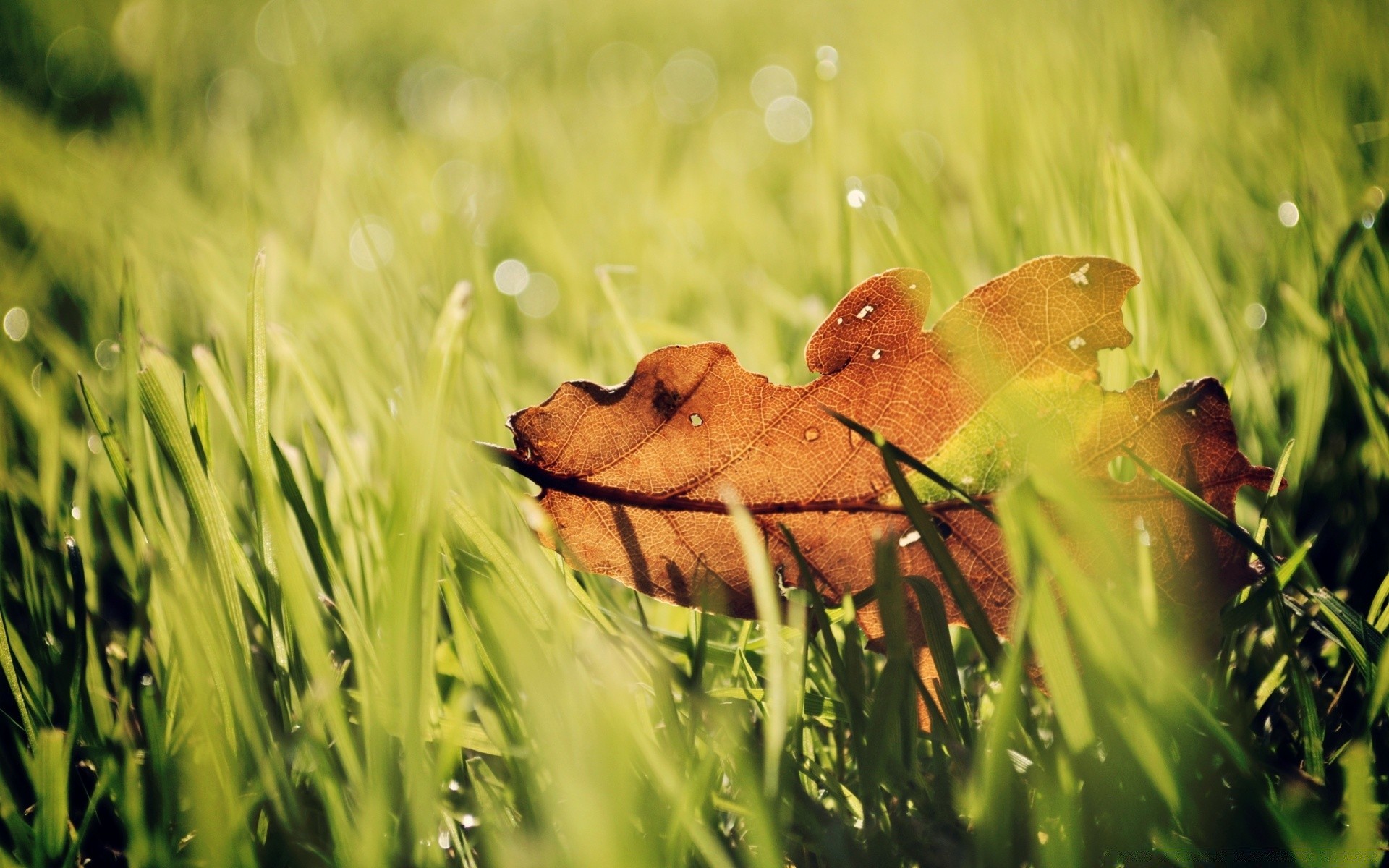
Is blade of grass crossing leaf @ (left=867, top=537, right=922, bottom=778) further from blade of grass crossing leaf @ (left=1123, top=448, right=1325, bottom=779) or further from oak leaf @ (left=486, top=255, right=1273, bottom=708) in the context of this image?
blade of grass crossing leaf @ (left=1123, top=448, right=1325, bottom=779)

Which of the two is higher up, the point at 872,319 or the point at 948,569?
the point at 872,319

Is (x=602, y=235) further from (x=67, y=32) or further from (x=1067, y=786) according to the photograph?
(x=67, y=32)

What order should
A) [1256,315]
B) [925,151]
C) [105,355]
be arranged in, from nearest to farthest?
1. [1256,315]
2. [105,355]
3. [925,151]

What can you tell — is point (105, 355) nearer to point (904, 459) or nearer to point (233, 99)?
point (904, 459)

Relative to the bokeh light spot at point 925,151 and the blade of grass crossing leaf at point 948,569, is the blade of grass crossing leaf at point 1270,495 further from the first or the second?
the bokeh light spot at point 925,151

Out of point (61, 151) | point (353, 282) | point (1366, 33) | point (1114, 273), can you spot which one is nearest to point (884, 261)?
point (1114, 273)

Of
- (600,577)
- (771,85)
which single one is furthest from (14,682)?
(771,85)

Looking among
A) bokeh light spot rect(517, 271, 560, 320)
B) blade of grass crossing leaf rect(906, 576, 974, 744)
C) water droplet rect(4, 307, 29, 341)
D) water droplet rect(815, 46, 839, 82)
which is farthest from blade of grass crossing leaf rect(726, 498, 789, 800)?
water droplet rect(4, 307, 29, 341)
